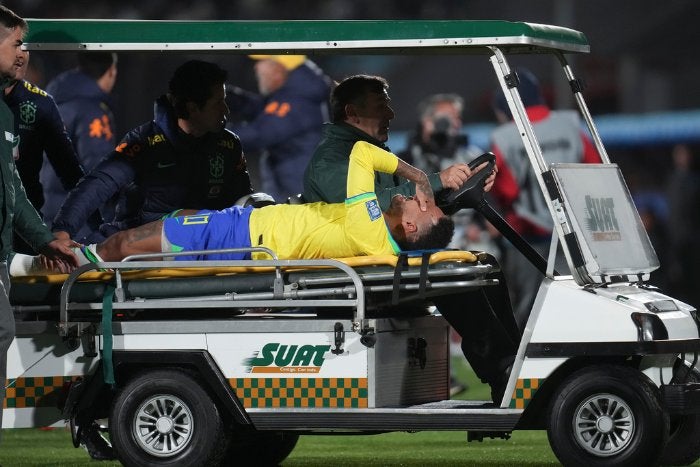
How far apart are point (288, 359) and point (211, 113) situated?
5.85 feet

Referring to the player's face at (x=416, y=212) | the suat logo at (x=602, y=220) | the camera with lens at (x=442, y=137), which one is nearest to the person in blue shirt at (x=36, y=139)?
the player's face at (x=416, y=212)

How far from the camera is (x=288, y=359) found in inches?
267

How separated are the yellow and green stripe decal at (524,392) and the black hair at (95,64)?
4.11 metres

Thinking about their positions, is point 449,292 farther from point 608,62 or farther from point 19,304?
point 608,62

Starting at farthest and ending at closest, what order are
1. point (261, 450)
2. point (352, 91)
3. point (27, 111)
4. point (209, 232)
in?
1. point (27, 111)
2. point (261, 450)
3. point (352, 91)
4. point (209, 232)

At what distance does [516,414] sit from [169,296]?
5.32 feet

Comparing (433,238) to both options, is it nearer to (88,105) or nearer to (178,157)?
(178,157)

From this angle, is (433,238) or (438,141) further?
(438,141)

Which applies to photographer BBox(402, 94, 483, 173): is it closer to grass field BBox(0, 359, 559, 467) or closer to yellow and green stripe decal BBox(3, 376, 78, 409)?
grass field BBox(0, 359, 559, 467)

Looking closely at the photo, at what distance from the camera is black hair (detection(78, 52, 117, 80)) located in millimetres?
9711

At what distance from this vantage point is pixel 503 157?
1216 centimetres

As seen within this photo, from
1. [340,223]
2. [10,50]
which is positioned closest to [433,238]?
[340,223]

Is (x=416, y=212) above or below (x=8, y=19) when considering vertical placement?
below

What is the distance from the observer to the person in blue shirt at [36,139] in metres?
8.33
